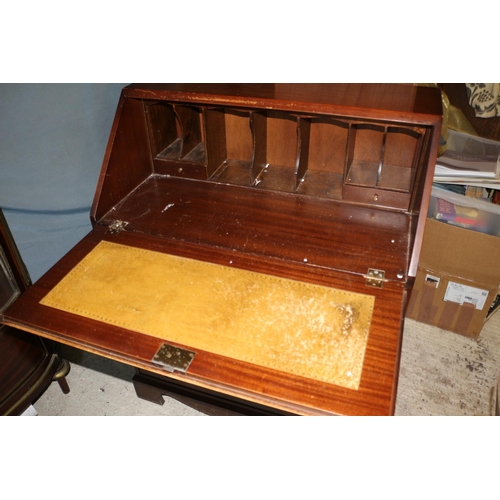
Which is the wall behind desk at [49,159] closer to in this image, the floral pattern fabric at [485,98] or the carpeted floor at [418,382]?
the carpeted floor at [418,382]

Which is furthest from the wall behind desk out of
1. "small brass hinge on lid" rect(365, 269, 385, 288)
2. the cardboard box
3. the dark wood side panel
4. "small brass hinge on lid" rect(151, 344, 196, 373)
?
the cardboard box

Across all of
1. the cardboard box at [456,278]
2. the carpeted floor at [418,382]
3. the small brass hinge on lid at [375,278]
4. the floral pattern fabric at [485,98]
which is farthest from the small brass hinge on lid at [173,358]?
the floral pattern fabric at [485,98]

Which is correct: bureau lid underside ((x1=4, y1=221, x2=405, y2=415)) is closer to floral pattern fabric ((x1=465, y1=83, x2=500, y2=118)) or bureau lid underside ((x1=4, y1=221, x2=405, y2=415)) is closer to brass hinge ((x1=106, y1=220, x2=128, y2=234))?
brass hinge ((x1=106, y1=220, x2=128, y2=234))

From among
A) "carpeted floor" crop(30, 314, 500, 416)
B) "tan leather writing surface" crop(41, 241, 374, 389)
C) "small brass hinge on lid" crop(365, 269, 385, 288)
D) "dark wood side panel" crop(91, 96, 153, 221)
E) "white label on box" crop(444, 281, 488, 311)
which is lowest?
"carpeted floor" crop(30, 314, 500, 416)

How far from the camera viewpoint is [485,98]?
1.77 meters

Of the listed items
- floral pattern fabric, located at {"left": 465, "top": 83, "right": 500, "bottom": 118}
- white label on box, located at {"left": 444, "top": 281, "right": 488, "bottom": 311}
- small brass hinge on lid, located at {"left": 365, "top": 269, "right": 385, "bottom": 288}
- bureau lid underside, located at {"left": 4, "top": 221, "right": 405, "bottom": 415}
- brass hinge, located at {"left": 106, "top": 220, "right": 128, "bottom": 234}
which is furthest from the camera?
white label on box, located at {"left": 444, "top": 281, "right": 488, "bottom": 311}

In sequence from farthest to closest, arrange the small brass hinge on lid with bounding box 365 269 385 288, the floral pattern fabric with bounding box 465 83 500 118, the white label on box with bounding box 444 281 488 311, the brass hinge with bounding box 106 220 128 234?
the white label on box with bounding box 444 281 488 311, the floral pattern fabric with bounding box 465 83 500 118, the brass hinge with bounding box 106 220 128 234, the small brass hinge on lid with bounding box 365 269 385 288

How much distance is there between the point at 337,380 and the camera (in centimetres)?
98

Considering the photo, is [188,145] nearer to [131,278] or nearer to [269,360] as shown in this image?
[131,278]

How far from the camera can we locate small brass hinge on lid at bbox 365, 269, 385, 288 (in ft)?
3.98

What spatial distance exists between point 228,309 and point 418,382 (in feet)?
3.74

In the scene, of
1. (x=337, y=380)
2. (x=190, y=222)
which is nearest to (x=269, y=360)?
(x=337, y=380)

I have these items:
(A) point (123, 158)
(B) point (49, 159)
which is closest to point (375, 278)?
(A) point (123, 158)

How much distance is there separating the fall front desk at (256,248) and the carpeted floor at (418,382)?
0.33 m
